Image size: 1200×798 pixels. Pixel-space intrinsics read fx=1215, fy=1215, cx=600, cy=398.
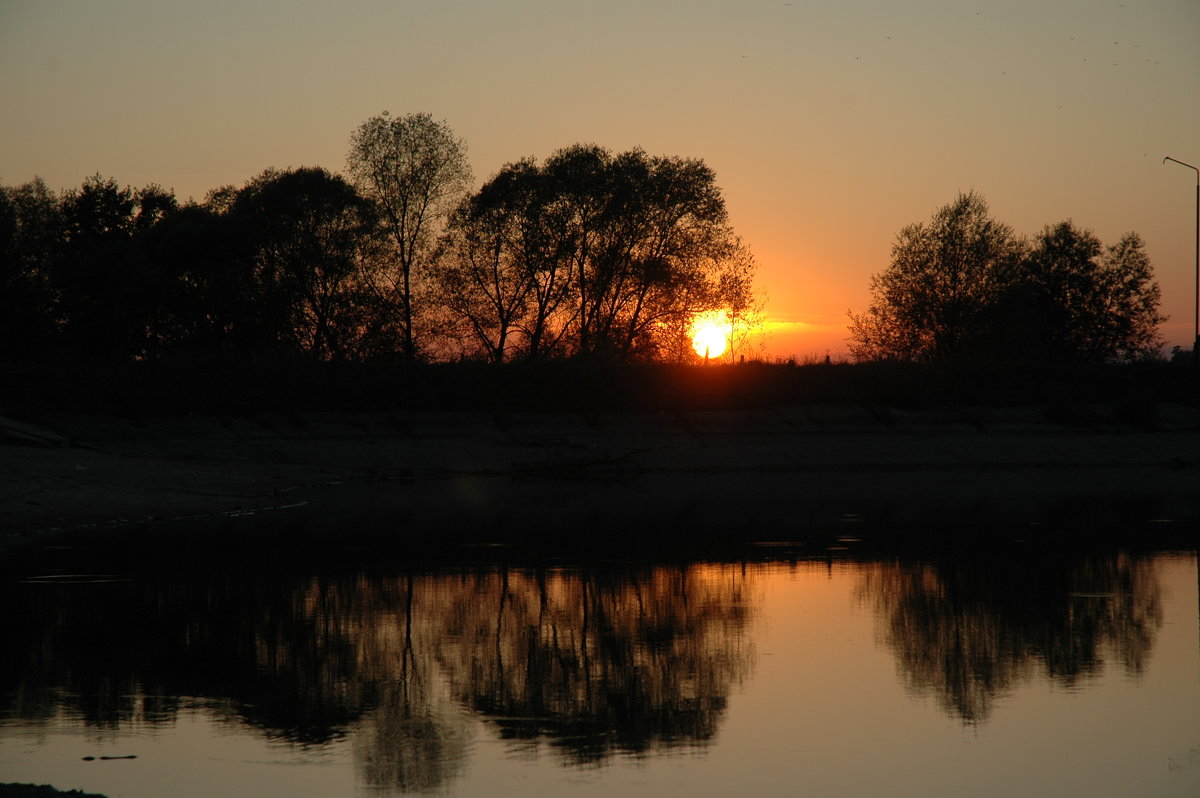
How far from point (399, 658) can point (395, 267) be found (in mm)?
60654

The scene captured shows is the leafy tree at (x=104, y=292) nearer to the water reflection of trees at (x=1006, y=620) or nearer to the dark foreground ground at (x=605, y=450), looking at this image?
the dark foreground ground at (x=605, y=450)

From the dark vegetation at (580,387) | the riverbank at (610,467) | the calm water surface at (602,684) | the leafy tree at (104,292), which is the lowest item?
the calm water surface at (602,684)

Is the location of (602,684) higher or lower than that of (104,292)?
lower

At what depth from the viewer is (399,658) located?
1291 centimetres

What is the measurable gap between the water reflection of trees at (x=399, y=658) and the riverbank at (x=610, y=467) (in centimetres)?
784

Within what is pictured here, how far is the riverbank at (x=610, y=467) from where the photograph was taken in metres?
28.8

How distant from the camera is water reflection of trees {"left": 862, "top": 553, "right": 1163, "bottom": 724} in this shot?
12172mm

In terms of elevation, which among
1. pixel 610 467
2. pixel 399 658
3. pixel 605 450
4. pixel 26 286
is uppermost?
pixel 26 286

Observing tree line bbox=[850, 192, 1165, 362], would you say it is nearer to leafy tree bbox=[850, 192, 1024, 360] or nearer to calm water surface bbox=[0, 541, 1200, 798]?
leafy tree bbox=[850, 192, 1024, 360]

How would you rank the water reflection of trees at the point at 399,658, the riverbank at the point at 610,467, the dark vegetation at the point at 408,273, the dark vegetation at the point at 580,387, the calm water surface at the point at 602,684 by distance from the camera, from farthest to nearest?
Result: the dark vegetation at the point at 408,273 < the dark vegetation at the point at 580,387 < the riverbank at the point at 610,467 < the water reflection of trees at the point at 399,658 < the calm water surface at the point at 602,684

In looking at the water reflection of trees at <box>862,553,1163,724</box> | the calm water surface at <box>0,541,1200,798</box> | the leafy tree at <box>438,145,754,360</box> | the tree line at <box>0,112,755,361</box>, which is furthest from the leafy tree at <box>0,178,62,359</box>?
the water reflection of trees at <box>862,553,1163,724</box>

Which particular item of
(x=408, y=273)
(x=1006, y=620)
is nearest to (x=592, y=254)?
(x=408, y=273)

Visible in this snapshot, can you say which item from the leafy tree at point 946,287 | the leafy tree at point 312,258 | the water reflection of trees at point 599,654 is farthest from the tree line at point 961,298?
the water reflection of trees at point 599,654

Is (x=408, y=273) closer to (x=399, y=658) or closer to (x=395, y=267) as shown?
(x=395, y=267)
